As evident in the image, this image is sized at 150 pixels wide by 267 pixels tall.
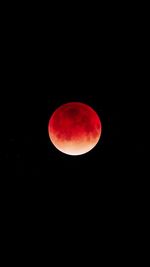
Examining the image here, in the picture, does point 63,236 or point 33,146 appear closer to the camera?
point 33,146

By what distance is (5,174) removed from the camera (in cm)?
1253

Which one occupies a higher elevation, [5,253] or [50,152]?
[50,152]

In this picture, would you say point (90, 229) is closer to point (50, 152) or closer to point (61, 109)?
point (50, 152)

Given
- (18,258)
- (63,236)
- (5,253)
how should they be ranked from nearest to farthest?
(5,253) → (18,258) → (63,236)

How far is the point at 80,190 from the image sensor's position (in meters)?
15.6

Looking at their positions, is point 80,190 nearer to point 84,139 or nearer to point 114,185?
point 114,185

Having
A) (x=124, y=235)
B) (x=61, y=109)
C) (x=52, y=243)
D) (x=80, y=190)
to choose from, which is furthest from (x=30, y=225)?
(x=61, y=109)

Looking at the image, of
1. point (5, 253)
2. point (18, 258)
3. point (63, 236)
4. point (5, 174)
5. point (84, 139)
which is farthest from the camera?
point (63, 236)

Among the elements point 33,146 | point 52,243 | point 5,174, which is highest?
point 33,146

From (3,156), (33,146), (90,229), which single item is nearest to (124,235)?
(90,229)

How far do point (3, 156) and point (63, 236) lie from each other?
7132 mm

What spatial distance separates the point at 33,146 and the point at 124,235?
737 cm

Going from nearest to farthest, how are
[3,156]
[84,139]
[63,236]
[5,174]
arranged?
1. [84,139]
2. [3,156]
3. [5,174]
4. [63,236]

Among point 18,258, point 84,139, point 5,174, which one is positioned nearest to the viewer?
point 84,139
